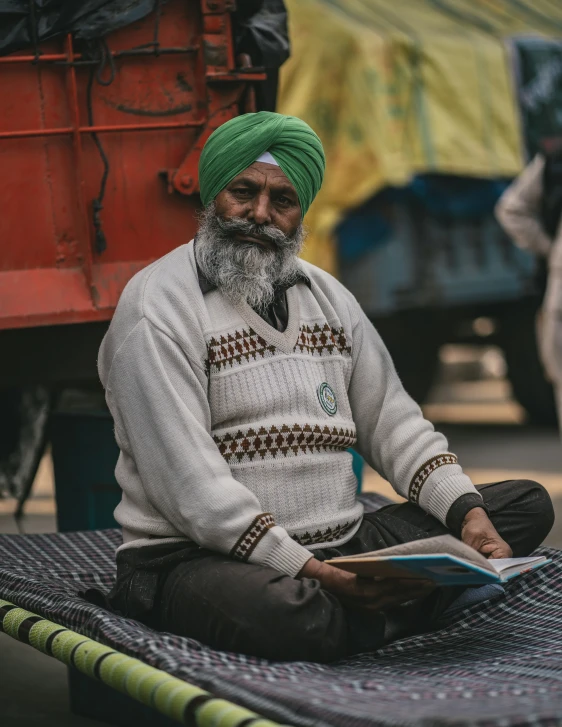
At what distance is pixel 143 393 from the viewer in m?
3.04

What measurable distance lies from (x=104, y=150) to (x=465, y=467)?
4.27 metres

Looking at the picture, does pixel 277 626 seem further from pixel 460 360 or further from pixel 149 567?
pixel 460 360

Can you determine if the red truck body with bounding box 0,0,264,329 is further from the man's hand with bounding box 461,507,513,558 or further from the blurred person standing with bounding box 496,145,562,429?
the blurred person standing with bounding box 496,145,562,429

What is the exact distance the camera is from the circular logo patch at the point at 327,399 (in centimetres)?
322

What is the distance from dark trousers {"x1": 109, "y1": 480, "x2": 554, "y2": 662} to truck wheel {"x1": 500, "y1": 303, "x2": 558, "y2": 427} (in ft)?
21.2

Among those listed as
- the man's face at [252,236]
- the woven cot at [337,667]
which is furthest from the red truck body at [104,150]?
the man's face at [252,236]

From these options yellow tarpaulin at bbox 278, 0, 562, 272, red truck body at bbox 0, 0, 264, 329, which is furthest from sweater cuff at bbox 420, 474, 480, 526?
yellow tarpaulin at bbox 278, 0, 562, 272

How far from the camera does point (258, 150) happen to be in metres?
3.21

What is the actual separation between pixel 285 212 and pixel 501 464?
16.9 ft

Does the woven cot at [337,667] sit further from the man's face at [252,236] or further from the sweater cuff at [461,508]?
the man's face at [252,236]

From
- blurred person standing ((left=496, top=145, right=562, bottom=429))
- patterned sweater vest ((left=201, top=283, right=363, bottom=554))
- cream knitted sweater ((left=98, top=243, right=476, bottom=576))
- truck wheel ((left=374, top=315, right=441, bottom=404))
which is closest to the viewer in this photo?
cream knitted sweater ((left=98, top=243, right=476, bottom=576))

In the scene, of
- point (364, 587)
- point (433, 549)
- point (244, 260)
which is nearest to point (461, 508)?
point (364, 587)

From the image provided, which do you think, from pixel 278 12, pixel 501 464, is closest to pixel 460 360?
pixel 501 464

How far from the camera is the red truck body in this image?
426 cm
